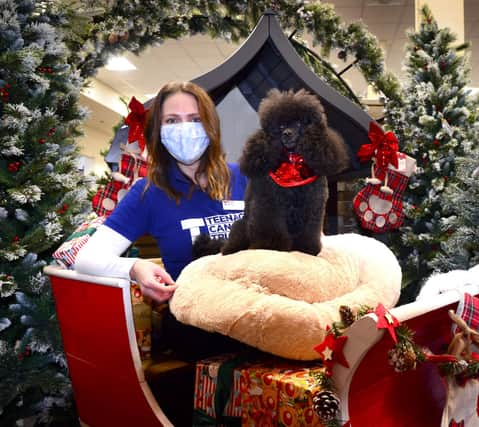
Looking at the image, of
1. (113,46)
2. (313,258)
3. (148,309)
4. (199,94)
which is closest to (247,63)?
(199,94)

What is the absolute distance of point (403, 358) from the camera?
2.61 feet

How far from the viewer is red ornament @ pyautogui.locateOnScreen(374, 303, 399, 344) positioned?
0.74 meters

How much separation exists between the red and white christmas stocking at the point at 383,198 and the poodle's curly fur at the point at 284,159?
129 cm

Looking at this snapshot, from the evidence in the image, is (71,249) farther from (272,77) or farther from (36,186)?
(272,77)

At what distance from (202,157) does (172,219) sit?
0.78ft

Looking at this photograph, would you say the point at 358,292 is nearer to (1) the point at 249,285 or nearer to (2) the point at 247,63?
(1) the point at 249,285

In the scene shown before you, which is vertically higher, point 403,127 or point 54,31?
point 54,31

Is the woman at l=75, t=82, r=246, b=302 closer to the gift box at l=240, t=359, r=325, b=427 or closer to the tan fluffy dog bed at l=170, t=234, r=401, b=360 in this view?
the tan fluffy dog bed at l=170, t=234, r=401, b=360

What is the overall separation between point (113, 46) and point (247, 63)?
0.80 metres

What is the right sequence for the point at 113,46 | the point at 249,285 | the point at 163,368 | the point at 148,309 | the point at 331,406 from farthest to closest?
the point at 113,46
the point at 148,309
the point at 163,368
the point at 249,285
the point at 331,406

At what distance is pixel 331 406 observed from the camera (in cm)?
79

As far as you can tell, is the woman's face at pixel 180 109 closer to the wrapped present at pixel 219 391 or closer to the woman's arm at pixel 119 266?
the woman's arm at pixel 119 266

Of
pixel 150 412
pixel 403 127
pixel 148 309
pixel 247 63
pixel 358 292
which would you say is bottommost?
pixel 150 412

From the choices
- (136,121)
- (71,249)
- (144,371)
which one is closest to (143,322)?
(144,371)
